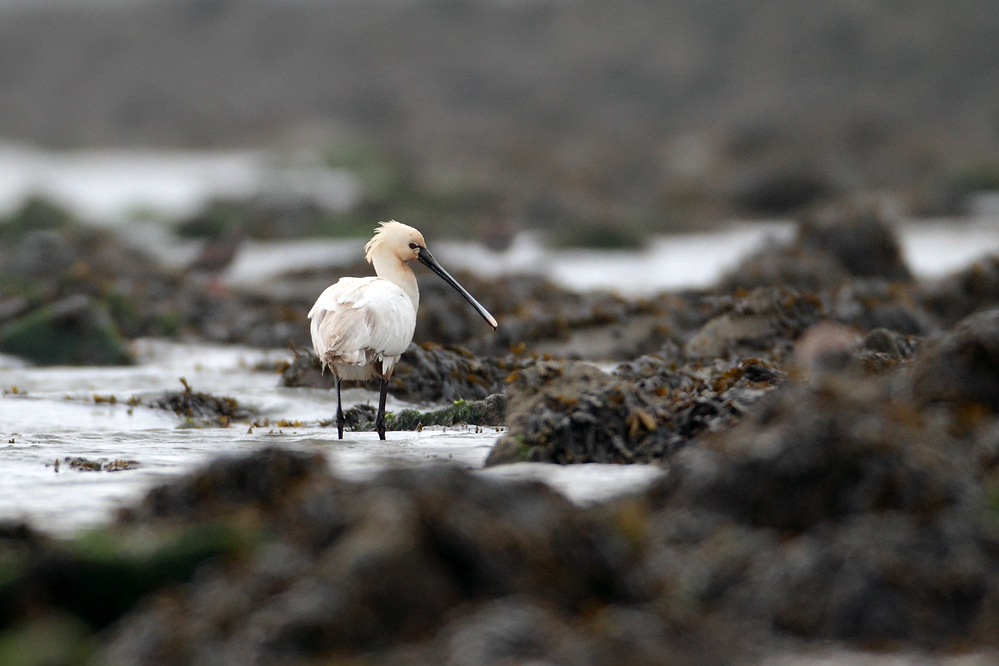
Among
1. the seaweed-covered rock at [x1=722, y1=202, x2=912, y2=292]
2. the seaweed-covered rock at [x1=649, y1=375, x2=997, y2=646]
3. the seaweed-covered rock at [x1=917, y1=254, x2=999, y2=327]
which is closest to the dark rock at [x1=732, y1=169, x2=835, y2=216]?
the seaweed-covered rock at [x1=722, y1=202, x2=912, y2=292]

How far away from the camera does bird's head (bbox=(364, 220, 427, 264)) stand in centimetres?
753

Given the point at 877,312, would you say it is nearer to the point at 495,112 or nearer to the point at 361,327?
the point at 361,327

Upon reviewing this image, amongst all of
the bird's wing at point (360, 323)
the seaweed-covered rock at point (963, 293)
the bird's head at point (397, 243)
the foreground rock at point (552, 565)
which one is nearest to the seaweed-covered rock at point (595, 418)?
the foreground rock at point (552, 565)

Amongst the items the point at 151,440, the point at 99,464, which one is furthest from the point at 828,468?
the point at 151,440

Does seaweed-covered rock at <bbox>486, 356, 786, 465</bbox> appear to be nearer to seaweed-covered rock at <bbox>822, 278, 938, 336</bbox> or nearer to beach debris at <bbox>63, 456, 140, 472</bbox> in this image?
beach debris at <bbox>63, 456, 140, 472</bbox>

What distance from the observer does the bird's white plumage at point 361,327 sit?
6.60m

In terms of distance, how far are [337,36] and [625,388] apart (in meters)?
49.3

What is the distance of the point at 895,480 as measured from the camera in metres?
4.00

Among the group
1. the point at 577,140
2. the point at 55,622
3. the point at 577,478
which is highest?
the point at 577,140

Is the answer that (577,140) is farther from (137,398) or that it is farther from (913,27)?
(137,398)

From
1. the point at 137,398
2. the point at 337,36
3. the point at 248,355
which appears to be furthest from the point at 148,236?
the point at 337,36

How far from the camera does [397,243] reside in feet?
24.8

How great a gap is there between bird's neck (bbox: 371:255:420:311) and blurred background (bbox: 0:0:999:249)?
10.5 metres

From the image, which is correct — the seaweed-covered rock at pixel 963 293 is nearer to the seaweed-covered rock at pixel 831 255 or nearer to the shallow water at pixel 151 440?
the seaweed-covered rock at pixel 831 255
